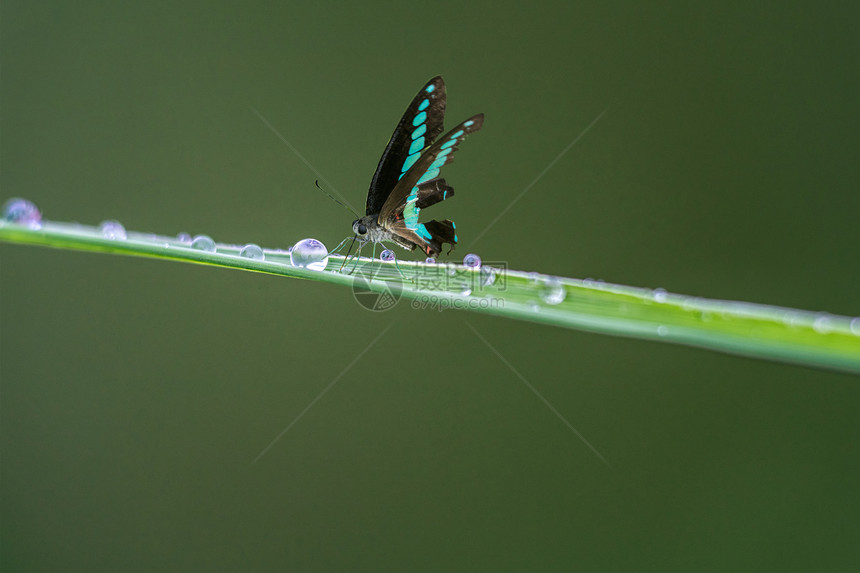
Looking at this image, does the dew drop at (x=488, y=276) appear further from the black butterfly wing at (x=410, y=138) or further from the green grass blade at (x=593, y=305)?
the black butterfly wing at (x=410, y=138)

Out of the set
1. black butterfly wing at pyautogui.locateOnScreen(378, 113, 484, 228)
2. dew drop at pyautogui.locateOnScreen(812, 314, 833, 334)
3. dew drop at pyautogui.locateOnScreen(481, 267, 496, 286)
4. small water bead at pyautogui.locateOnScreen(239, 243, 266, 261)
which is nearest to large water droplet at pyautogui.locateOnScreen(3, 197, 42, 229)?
small water bead at pyautogui.locateOnScreen(239, 243, 266, 261)

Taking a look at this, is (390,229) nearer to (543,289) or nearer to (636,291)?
(543,289)

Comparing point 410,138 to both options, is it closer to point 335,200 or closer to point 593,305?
point 335,200

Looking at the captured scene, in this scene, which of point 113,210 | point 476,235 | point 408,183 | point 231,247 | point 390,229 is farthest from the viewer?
point 113,210

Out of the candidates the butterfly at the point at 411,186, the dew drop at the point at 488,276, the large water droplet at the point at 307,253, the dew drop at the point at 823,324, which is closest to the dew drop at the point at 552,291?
the dew drop at the point at 488,276

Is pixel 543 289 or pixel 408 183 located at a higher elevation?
pixel 408 183

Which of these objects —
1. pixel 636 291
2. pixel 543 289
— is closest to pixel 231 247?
pixel 543 289

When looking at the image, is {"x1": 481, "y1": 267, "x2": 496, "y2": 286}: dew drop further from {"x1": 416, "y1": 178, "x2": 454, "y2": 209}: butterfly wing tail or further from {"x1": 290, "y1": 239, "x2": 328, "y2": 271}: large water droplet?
{"x1": 416, "y1": 178, "x2": 454, "y2": 209}: butterfly wing tail

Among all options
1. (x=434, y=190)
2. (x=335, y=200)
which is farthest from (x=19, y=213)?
Answer: (x=335, y=200)
